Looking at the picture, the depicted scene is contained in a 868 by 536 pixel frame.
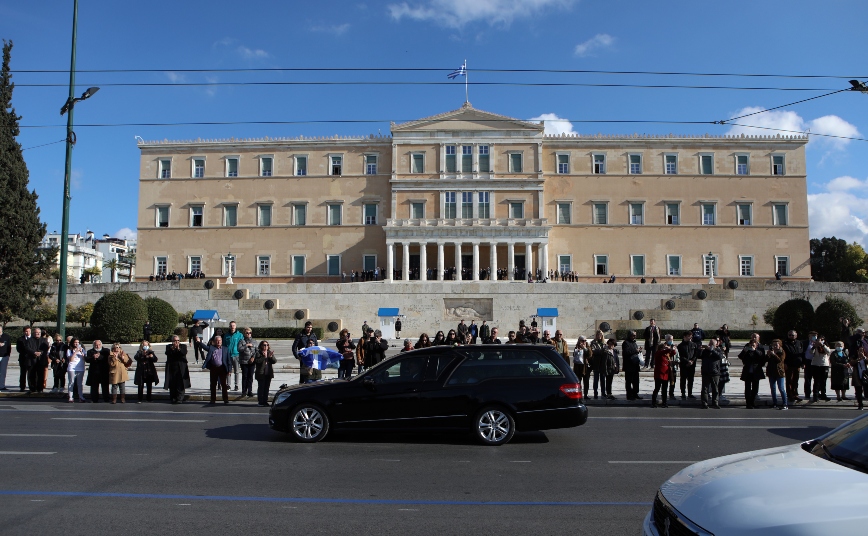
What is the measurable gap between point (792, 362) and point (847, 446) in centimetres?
1253

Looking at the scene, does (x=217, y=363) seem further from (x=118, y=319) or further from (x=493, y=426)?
(x=118, y=319)

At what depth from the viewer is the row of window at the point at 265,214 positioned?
57.6m

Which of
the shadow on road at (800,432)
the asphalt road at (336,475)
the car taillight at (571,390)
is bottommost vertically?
the shadow on road at (800,432)

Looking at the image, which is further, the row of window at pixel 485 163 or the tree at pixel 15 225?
the row of window at pixel 485 163

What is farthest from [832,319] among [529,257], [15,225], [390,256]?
[15,225]

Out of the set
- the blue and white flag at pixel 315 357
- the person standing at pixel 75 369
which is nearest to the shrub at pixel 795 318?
the blue and white flag at pixel 315 357

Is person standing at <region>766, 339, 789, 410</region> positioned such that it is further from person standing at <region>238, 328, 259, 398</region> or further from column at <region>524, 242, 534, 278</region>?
column at <region>524, 242, 534, 278</region>

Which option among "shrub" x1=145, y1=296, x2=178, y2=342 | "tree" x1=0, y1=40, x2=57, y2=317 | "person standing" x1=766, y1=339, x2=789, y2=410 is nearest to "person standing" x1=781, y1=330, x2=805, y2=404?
"person standing" x1=766, y1=339, x2=789, y2=410

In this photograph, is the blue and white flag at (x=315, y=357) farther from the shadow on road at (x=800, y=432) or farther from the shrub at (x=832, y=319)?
the shrub at (x=832, y=319)

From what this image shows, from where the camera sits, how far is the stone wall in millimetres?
42625

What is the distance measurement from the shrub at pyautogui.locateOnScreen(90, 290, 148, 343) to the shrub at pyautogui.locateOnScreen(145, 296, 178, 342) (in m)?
1.37

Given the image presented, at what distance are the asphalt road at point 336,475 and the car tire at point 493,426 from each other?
232 mm

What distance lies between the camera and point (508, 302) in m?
43.2

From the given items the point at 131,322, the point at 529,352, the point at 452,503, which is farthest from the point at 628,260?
the point at 452,503
